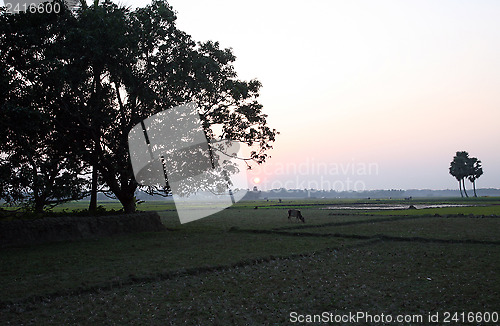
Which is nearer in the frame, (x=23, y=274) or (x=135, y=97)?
(x=23, y=274)

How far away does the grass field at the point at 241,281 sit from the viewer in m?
11.3

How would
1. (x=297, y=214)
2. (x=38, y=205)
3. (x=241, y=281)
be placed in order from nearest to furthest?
1. (x=241, y=281)
2. (x=38, y=205)
3. (x=297, y=214)

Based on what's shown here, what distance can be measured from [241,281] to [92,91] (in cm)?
2177

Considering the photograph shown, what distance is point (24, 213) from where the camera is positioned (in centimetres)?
2680

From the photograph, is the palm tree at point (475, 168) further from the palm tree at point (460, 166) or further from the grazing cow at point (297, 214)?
the grazing cow at point (297, 214)

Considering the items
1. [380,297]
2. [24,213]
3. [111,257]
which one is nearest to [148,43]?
[24,213]

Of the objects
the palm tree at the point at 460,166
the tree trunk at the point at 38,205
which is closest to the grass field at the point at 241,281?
the tree trunk at the point at 38,205

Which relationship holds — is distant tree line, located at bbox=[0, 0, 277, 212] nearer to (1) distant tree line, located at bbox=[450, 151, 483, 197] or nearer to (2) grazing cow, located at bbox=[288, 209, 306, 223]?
(2) grazing cow, located at bbox=[288, 209, 306, 223]

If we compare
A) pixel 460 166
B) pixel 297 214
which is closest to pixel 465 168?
pixel 460 166

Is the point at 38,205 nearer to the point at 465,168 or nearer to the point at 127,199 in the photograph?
the point at 127,199

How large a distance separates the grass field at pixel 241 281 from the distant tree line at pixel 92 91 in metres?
6.19

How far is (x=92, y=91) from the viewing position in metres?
31.0

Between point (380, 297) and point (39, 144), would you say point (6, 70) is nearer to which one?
point (39, 144)

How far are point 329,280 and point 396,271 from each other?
3.43 m
